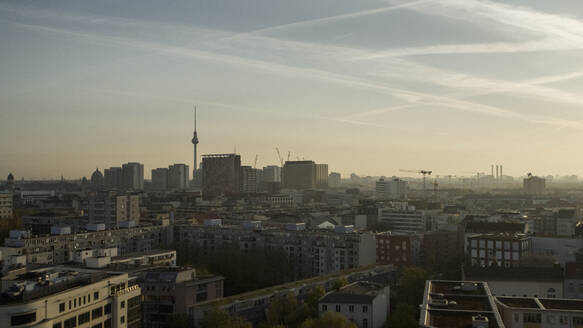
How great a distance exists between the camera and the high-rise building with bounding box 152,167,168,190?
149225 mm

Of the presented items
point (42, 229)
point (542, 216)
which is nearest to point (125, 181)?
point (42, 229)

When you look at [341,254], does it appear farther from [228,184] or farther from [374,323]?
[228,184]

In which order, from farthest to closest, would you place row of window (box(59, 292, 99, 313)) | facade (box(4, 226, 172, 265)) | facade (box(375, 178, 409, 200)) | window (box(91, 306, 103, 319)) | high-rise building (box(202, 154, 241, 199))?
facade (box(375, 178, 409, 200)) < high-rise building (box(202, 154, 241, 199)) < facade (box(4, 226, 172, 265)) < window (box(91, 306, 103, 319)) < row of window (box(59, 292, 99, 313))

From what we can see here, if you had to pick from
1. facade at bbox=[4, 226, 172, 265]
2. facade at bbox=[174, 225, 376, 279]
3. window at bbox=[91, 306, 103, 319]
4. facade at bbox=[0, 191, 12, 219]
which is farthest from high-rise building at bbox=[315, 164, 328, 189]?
window at bbox=[91, 306, 103, 319]

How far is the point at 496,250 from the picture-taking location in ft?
96.9

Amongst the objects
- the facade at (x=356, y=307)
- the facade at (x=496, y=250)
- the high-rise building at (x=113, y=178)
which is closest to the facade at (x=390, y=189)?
the high-rise building at (x=113, y=178)

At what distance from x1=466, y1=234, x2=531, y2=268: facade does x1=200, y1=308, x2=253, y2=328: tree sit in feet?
49.2

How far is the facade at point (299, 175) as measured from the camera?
127 m

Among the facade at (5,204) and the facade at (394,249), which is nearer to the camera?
the facade at (394,249)

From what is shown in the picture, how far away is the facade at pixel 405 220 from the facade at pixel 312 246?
17636 mm

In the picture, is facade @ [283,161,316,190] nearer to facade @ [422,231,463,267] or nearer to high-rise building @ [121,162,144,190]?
high-rise building @ [121,162,144,190]

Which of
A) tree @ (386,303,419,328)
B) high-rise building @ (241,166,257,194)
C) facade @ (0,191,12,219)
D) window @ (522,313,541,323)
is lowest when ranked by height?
tree @ (386,303,419,328)

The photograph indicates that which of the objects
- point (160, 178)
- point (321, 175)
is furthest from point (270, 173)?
point (160, 178)

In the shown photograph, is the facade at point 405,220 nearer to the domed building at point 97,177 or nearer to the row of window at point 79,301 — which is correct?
the row of window at point 79,301
